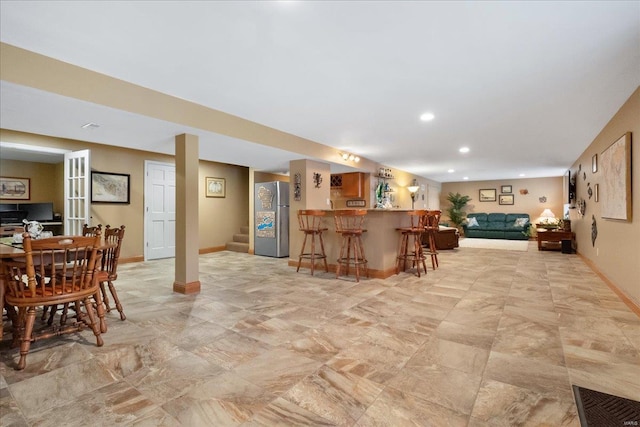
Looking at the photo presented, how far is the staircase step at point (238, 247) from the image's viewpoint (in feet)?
25.2

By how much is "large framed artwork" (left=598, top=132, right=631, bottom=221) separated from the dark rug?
2.55 m

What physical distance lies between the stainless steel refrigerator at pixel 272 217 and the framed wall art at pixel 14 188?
463cm

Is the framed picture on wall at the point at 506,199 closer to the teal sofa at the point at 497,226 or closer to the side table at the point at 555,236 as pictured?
the teal sofa at the point at 497,226

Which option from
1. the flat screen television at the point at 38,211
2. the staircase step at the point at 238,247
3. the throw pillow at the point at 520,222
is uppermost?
the flat screen television at the point at 38,211

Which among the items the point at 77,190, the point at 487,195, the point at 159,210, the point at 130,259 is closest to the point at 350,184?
the point at 159,210

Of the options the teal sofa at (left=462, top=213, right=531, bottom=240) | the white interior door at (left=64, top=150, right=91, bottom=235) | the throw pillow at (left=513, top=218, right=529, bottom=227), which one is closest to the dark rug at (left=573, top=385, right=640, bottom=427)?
the white interior door at (left=64, top=150, right=91, bottom=235)

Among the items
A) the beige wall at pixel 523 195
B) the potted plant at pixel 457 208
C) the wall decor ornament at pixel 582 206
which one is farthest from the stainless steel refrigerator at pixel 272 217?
the beige wall at pixel 523 195

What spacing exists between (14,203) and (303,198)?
570 cm

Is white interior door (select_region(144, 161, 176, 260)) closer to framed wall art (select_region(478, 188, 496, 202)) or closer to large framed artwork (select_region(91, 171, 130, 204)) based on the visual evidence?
large framed artwork (select_region(91, 171, 130, 204))

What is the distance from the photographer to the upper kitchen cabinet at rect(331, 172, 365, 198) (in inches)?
304

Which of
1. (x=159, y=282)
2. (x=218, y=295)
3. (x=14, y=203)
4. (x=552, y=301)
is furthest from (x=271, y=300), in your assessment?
(x=14, y=203)

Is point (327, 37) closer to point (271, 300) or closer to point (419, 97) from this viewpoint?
point (419, 97)

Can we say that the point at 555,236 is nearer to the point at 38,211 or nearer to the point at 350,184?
the point at 350,184

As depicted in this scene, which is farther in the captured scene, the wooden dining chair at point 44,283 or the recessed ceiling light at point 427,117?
the recessed ceiling light at point 427,117
